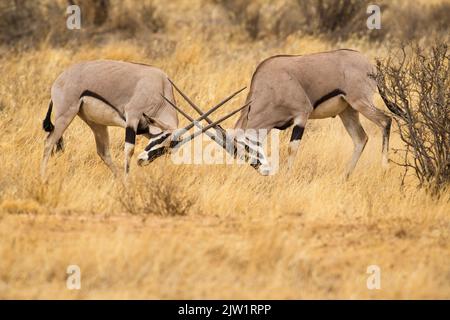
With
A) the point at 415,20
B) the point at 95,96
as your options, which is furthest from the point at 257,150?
the point at 415,20

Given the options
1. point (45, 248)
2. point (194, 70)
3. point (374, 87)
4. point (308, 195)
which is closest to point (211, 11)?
point (194, 70)

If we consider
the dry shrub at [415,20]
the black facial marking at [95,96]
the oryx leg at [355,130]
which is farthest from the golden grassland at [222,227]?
the dry shrub at [415,20]

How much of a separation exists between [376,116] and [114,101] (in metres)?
3.28

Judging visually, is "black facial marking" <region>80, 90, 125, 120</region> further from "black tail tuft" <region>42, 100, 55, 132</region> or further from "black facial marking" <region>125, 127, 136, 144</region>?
"black tail tuft" <region>42, 100, 55, 132</region>

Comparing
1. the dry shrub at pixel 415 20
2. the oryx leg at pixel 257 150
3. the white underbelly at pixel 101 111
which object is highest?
the dry shrub at pixel 415 20

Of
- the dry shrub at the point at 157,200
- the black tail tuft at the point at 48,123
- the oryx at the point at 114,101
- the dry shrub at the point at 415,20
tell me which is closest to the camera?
the dry shrub at the point at 157,200

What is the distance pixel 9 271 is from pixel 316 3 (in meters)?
15.5

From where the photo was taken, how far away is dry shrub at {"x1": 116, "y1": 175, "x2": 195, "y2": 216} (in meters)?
9.84

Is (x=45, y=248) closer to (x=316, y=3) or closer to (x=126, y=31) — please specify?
(x=126, y=31)

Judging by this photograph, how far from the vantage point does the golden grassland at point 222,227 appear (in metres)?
7.69

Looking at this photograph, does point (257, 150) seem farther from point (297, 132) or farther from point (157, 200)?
point (157, 200)

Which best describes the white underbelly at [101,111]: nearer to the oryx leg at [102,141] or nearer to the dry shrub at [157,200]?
the oryx leg at [102,141]

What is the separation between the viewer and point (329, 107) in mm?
12242

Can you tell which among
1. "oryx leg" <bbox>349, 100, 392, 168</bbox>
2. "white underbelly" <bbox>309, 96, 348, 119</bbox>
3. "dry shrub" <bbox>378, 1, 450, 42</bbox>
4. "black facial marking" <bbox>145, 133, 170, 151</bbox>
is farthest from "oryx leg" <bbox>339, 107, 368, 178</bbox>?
"dry shrub" <bbox>378, 1, 450, 42</bbox>
